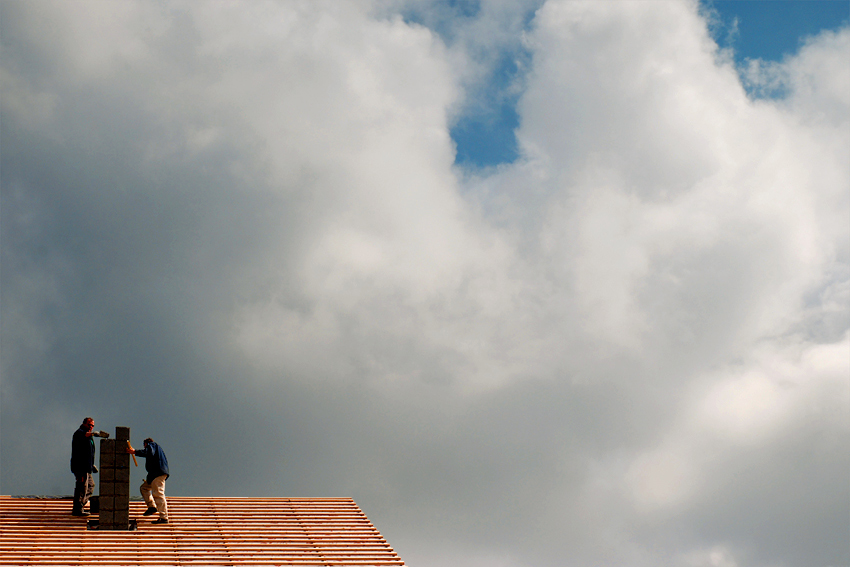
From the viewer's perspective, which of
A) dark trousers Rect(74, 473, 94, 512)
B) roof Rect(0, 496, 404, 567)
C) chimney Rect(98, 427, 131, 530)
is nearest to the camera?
roof Rect(0, 496, 404, 567)

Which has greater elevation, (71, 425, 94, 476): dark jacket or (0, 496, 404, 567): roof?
(71, 425, 94, 476): dark jacket

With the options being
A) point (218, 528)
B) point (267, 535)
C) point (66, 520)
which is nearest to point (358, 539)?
point (267, 535)

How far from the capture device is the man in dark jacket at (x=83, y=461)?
723 inches

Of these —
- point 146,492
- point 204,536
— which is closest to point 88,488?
point 146,492

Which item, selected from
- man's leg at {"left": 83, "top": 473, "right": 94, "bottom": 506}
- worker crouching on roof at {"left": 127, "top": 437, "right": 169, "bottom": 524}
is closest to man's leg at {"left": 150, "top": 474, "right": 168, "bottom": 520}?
worker crouching on roof at {"left": 127, "top": 437, "right": 169, "bottom": 524}

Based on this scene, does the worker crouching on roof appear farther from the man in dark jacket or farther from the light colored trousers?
the man in dark jacket

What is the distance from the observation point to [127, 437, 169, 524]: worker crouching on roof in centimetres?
1842

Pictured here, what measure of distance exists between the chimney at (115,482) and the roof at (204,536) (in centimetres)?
32

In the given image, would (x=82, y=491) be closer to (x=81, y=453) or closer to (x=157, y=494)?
(x=81, y=453)

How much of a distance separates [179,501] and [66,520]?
2975 millimetres

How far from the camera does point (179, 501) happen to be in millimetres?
20359

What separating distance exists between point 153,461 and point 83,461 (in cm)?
162

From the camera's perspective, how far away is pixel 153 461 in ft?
61.3

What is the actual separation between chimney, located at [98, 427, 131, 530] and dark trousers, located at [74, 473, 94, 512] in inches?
30.4
